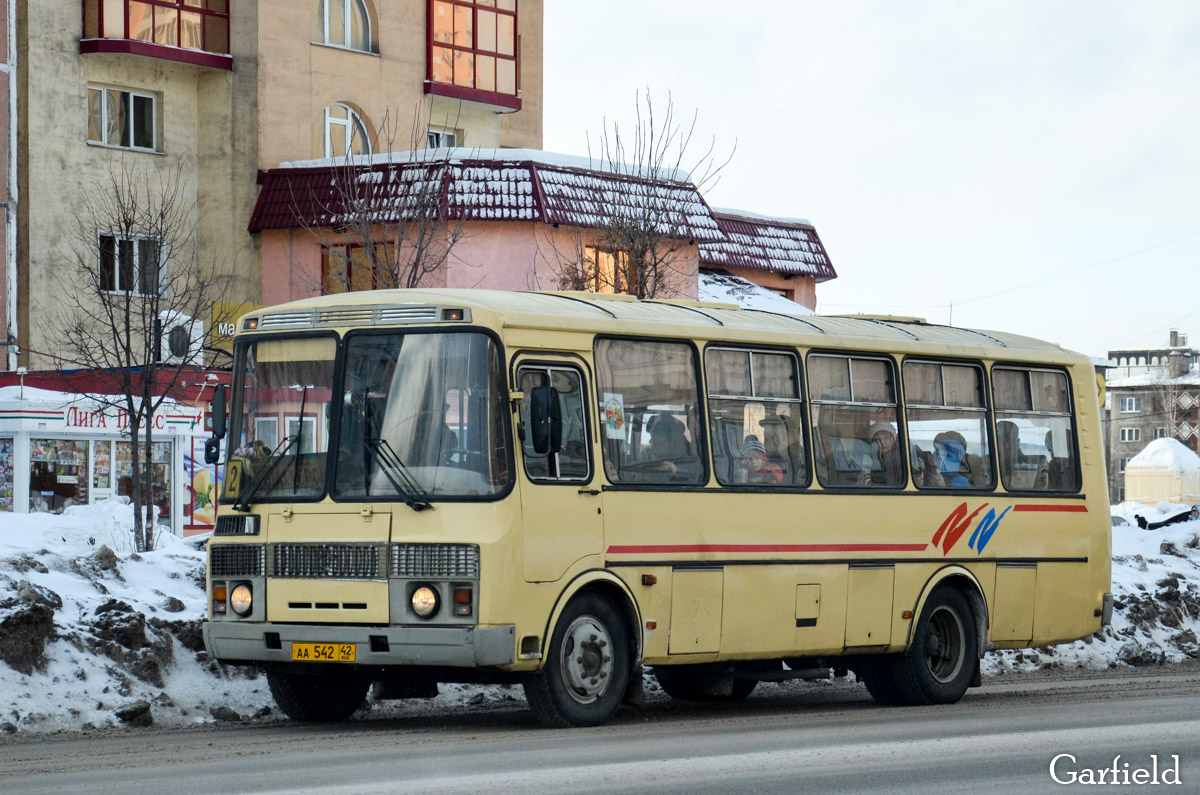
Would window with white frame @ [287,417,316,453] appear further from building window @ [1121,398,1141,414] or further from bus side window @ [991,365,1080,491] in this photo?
building window @ [1121,398,1141,414]

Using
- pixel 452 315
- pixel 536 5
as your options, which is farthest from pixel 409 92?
pixel 452 315

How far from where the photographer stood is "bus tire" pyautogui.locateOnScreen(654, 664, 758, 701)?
14344mm

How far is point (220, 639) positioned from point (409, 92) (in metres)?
32.2

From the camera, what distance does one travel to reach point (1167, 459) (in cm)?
8544

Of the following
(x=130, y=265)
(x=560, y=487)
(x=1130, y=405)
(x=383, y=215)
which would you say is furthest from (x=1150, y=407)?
(x=560, y=487)

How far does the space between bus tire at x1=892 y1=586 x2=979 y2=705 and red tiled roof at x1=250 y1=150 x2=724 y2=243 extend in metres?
19.0

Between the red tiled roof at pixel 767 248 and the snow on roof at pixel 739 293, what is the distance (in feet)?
1.13

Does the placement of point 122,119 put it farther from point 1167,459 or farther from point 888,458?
point 1167,459

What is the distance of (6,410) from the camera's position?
3080 cm

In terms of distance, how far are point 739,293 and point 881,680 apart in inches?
1055

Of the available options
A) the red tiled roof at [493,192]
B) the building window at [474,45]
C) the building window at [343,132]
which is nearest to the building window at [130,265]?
the red tiled roof at [493,192]

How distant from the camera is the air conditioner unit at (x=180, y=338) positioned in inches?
1238

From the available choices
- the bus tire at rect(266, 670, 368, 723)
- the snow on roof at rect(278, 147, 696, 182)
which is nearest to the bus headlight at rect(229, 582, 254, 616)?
the bus tire at rect(266, 670, 368, 723)

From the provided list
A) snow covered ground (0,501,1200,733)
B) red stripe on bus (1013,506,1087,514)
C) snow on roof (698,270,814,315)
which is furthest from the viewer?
snow on roof (698,270,814,315)
